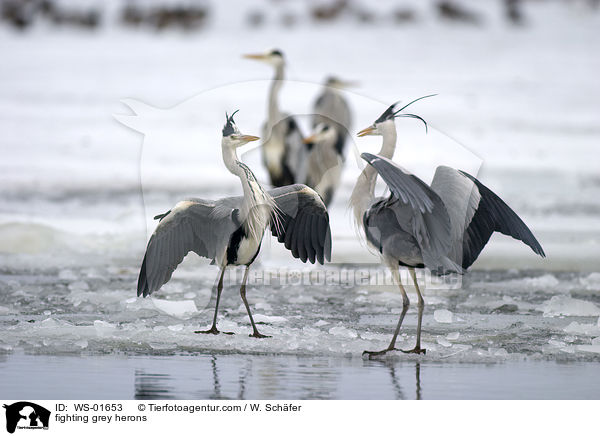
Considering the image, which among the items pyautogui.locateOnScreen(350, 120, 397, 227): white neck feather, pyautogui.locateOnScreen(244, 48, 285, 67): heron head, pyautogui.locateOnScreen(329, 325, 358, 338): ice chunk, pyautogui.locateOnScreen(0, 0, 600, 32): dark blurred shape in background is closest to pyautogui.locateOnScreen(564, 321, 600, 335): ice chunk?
pyautogui.locateOnScreen(329, 325, 358, 338): ice chunk

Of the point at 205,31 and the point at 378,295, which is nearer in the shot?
the point at 378,295

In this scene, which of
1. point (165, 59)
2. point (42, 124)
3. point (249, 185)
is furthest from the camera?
point (165, 59)

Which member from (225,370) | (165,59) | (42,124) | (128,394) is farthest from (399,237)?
(165,59)

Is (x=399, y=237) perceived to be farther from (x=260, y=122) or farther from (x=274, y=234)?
(x=260, y=122)

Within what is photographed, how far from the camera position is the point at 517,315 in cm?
511

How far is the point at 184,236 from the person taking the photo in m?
4.36

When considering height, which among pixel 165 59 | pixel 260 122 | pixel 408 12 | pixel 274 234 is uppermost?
pixel 408 12

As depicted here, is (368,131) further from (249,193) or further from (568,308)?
(568,308)

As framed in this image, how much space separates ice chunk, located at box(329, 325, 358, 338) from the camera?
4525 millimetres

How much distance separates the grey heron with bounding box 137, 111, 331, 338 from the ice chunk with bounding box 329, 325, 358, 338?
1.06 ft

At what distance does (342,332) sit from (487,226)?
0.80 m

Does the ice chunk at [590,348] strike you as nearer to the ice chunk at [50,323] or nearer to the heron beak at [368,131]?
the heron beak at [368,131]

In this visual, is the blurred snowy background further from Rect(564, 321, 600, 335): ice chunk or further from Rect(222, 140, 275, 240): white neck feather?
Rect(222, 140, 275, 240): white neck feather

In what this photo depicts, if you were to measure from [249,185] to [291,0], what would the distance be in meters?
10.7
